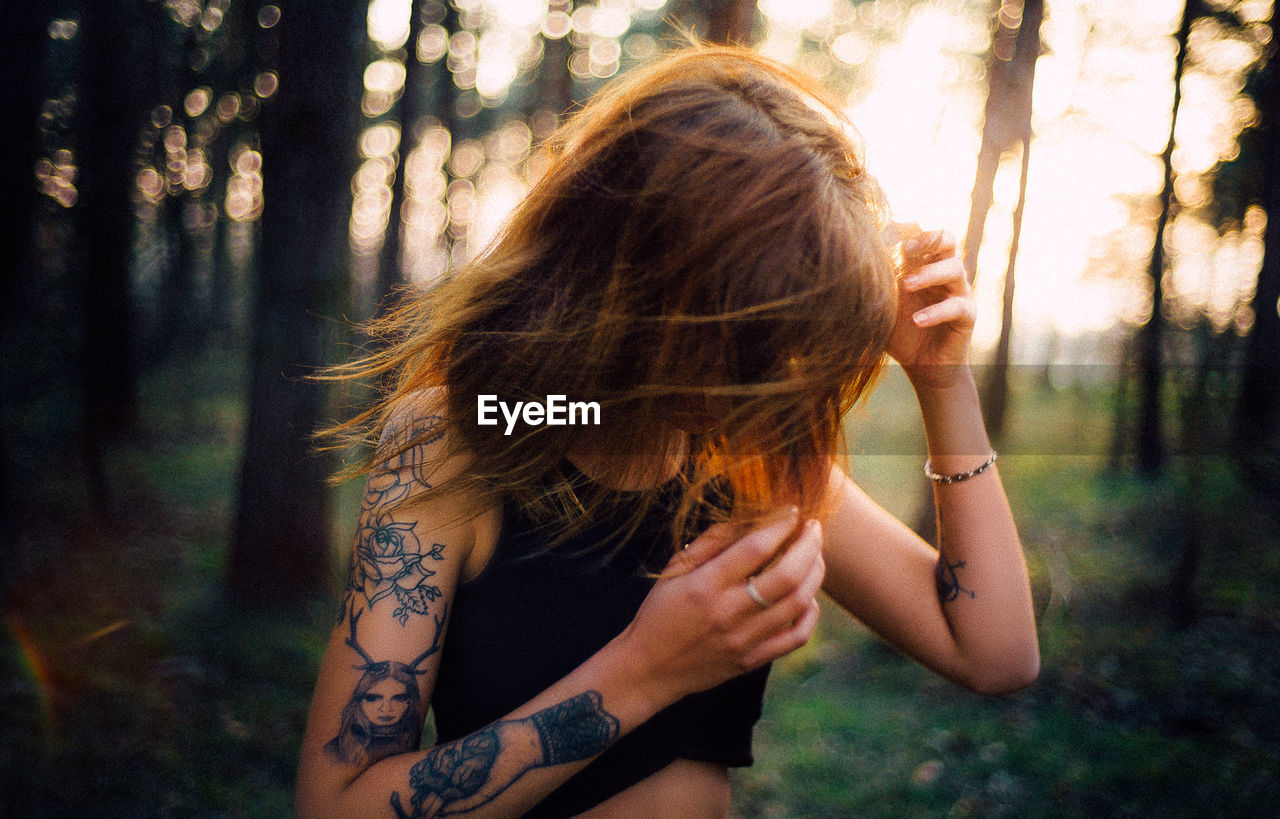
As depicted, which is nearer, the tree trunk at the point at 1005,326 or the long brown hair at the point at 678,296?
the long brown hair at the point at 678,296

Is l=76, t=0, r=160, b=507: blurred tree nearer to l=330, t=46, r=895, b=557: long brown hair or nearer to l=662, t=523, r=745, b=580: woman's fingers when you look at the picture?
l=330, t=46, r=895, b=557: long brown hair

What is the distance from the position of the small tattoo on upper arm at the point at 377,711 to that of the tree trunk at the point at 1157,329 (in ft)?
23.7

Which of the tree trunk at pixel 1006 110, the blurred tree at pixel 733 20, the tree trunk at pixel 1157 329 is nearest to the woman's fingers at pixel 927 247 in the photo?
the tree trunk at pixel 1006 110

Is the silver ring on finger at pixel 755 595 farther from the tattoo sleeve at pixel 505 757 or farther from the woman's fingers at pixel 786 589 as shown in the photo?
the tattoo sleeve at pixel 505 757

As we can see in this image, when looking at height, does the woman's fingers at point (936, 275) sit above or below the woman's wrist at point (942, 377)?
above

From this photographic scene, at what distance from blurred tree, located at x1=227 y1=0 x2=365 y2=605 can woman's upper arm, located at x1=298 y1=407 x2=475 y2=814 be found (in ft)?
14.2

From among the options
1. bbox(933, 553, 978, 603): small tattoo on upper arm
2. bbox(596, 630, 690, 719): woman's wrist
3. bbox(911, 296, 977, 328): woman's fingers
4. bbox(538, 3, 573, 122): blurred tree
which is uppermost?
bbox(538, 3, 573, 122): blurred tree

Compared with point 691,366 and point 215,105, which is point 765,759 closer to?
point 691,366

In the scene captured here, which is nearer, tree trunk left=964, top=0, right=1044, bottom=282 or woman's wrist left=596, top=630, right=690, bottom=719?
woman's wrist left=596, top=630, right=690, bottom=719

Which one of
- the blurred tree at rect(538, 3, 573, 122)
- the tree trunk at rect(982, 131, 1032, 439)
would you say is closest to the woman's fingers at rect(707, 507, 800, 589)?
the tree trunk at rect(982, 131, 1032, 439)

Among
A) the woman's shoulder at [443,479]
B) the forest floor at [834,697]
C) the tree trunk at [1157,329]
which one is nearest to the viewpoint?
the woman's shoulder at [443,479]

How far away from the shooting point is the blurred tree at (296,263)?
488 centimetres

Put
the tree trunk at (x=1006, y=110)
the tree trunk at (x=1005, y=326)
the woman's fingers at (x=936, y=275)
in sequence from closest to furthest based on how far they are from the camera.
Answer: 1. the woman's fingers at (x=936, y=275)
2. the tree trunk at (x=1006, y=110)
3. the tree trunk at (x=1005, y=326)

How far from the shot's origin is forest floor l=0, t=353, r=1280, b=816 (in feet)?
13.4
